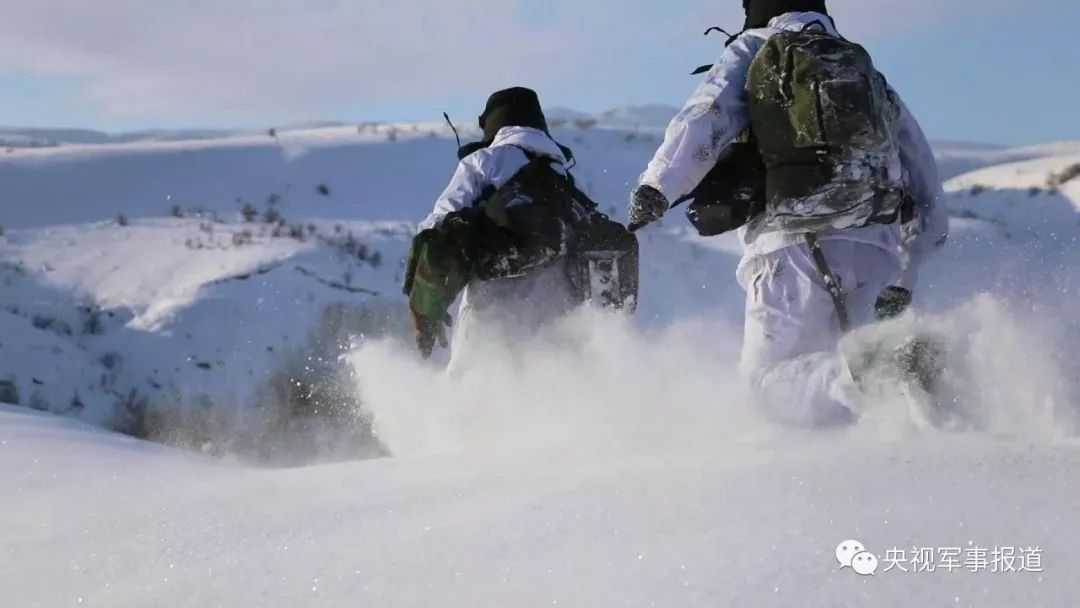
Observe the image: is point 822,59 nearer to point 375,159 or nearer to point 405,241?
point 405,241

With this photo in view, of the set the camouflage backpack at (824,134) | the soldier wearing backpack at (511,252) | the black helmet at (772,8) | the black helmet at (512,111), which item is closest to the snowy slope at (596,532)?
the camouflage backpack at (824,134)

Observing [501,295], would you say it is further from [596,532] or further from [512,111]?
[596,532]

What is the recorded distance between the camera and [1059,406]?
108 inches

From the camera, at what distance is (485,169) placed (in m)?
4.90

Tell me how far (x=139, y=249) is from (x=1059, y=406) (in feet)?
46.4

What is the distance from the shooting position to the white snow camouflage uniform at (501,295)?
16.1 feet

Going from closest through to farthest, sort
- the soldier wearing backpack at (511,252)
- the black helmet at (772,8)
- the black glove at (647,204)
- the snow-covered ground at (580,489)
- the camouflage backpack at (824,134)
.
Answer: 1. the snow-covered ground at (580,489)
2. the camouflage backpack at (824,134)
3. the black glove at (647,204)
4. the black helmet at (772,8)
5. the soldier wearing backpack at (511,252)

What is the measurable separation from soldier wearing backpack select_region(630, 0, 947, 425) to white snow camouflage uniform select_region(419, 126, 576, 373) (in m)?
1.39

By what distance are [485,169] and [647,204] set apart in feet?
5.02

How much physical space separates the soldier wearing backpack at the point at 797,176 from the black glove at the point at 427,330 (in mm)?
1583

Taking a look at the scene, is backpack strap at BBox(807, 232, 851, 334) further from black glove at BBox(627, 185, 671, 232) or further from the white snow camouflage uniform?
the white snow camouflage uniform
